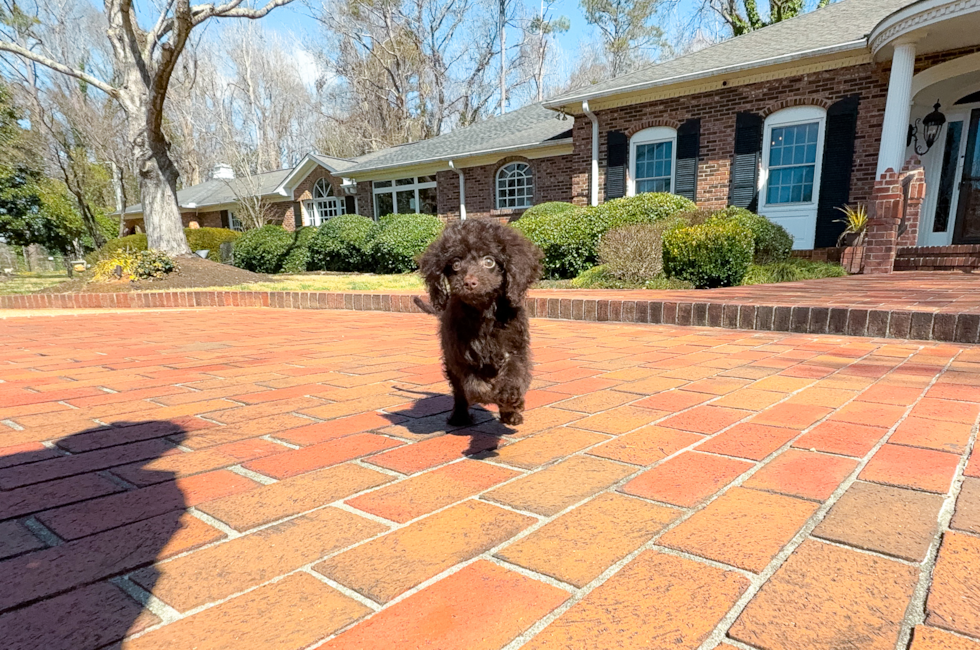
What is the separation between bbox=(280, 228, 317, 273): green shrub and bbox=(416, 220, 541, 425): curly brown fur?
15567mm

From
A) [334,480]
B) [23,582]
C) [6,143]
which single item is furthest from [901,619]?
[6,143]

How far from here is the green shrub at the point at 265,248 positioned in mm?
16844

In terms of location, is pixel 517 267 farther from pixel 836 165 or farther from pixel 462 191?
pixel 462 191

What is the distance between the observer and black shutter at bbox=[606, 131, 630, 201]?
43.2ft

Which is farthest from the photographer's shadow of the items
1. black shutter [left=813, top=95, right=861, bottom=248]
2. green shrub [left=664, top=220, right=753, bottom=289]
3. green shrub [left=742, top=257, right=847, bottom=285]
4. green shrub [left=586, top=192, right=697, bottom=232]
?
black shutter [left=813, top=95, right=861, bottom=248]

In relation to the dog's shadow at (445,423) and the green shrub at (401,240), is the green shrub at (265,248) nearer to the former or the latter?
the green shrub at (401,240)

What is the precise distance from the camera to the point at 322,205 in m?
24.1

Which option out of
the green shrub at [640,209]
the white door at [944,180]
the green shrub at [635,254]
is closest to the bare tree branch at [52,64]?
the green shrub at [640,209]

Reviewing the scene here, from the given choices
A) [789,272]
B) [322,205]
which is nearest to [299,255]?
[322,205]

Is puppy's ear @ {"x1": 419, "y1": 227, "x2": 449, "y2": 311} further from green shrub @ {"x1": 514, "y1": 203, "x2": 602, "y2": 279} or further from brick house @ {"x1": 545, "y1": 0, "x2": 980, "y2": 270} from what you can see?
brick house @ {"x1": 545, "y1": 0, "x2": 980, "y2": 270}

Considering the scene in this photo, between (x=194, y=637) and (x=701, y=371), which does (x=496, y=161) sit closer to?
(x=701, y=371)

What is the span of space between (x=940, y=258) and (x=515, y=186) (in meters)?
11.1

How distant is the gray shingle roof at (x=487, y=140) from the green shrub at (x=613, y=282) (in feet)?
27.2

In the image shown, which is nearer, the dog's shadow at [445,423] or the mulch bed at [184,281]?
the dog's shadow at [445,423]
